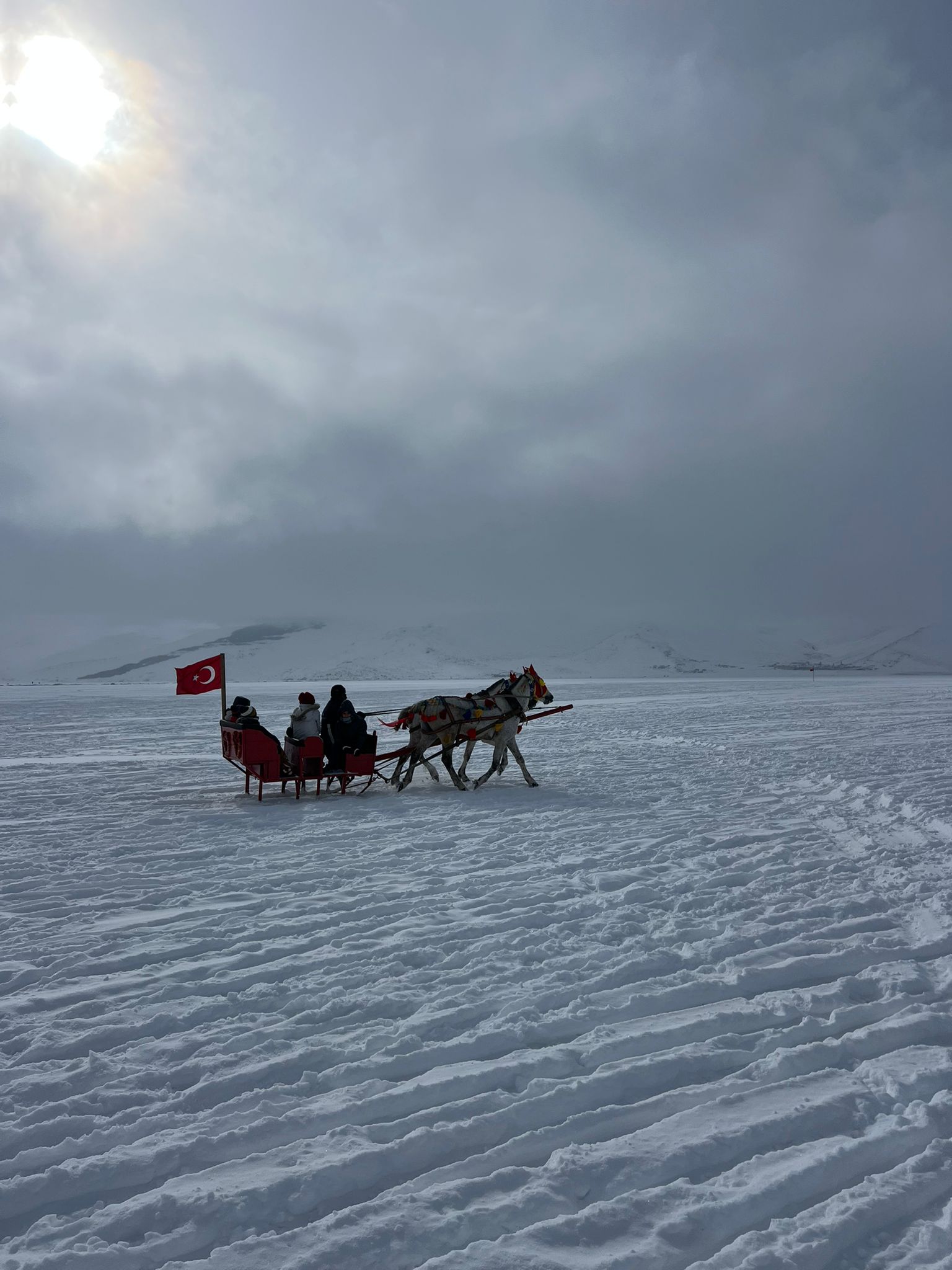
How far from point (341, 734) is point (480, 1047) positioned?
7.79 m

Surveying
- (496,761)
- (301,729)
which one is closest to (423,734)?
(496,761)

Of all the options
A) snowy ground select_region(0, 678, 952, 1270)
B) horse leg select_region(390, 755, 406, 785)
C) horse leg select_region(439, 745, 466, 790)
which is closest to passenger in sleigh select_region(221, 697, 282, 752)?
horse leg select_region(390, 755, 406, 785)

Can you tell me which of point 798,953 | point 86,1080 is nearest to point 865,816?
point 798,953

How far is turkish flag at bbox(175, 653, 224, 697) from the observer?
11.7 metres

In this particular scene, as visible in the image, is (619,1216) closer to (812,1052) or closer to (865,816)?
(812,1052)

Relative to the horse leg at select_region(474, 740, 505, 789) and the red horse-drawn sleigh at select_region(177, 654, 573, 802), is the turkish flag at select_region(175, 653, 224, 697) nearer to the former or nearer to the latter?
the red horse-drawn sleigh at select_region(177, 654, 573, 802)

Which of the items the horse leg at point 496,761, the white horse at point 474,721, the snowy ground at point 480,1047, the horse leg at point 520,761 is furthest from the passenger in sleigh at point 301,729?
the horse leg at point 520,761

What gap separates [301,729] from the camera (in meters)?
11.5

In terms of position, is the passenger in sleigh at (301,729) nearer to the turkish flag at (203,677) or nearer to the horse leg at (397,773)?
the turkish flag at (203,677)

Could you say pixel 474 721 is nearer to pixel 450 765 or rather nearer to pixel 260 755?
pixel 450 765

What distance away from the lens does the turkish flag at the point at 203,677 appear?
461 inches

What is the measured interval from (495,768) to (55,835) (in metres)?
6.15

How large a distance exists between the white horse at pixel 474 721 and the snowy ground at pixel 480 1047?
293 centimetres

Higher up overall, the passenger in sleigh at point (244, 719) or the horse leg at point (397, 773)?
the passenger in sleigh at point (244, 719)
